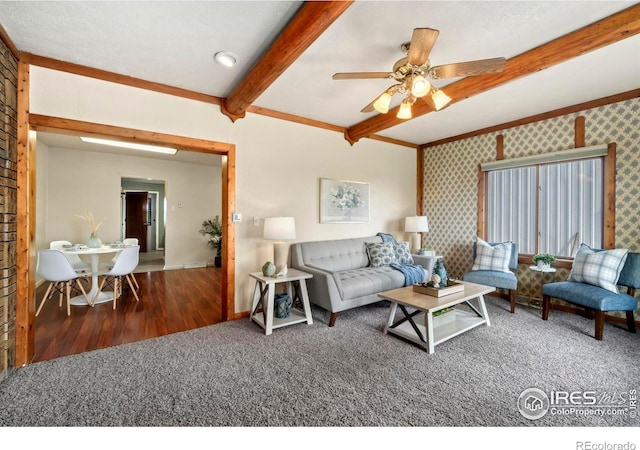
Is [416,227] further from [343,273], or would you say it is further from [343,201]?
[343,273]

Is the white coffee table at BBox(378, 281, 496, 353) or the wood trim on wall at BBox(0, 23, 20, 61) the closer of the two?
the wood trim on wall at BBox(0, 23, 20, 61)

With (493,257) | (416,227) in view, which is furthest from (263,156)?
(493,257)

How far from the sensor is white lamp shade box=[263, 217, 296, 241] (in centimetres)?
316

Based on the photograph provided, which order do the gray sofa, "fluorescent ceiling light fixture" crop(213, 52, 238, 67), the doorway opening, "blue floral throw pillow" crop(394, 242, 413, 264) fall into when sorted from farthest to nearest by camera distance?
1. the doorway opening
2. "blue floral throw pillow" crop(394, 242, 413, 264)
3. the gray sofa
4. "fluorescent ceiling light fixture" crop(213, 52, 238, 67)

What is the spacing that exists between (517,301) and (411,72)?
3.53 meters

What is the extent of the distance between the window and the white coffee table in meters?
1.54

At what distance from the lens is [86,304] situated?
11.9 ft

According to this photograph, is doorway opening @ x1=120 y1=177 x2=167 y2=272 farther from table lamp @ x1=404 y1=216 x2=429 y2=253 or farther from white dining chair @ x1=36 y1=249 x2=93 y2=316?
table lamp @ x1=404 y1=216 x2=429 y2=253

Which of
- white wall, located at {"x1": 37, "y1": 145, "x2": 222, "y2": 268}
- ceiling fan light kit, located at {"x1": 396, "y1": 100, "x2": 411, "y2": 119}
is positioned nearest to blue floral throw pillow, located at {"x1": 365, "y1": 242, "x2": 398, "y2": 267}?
ceiling fan light kit, located at {"x1": 396, "y1": 100, "x2": 411, "y2": 119}

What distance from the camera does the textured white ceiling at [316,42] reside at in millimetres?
1836

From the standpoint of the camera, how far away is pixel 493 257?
379cm

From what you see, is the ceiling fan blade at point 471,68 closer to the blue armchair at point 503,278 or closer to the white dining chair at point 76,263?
the blue armchair at point 503,278

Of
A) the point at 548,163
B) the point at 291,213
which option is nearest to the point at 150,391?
the point at 291,213

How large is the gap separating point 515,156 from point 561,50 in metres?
2.06
